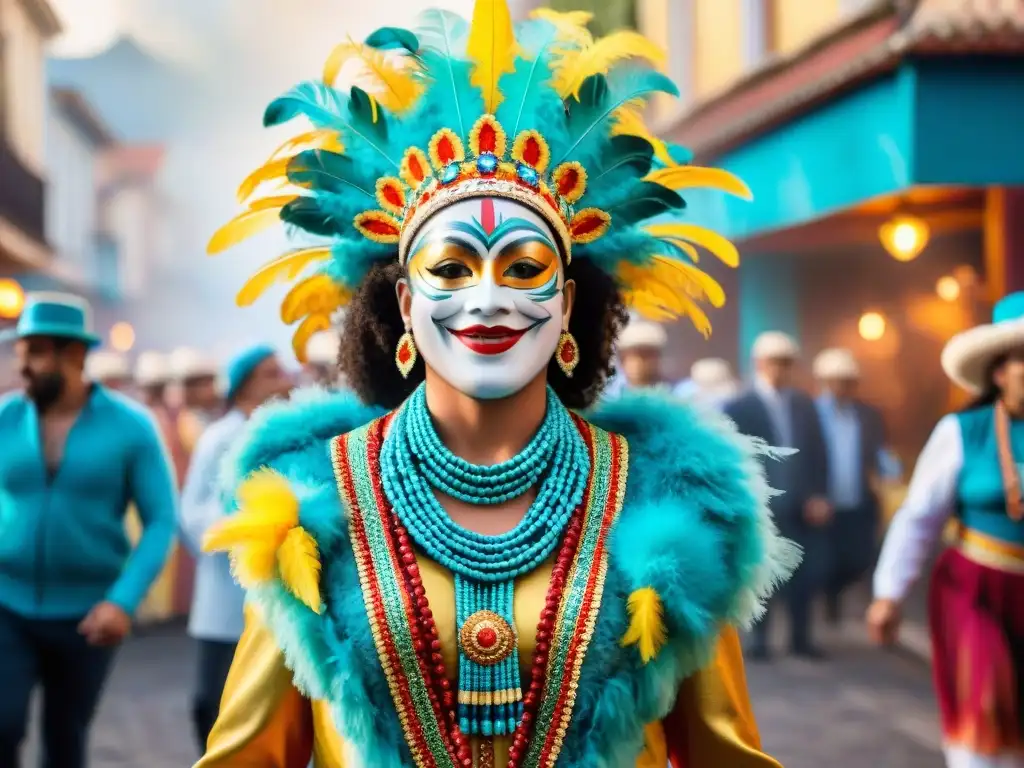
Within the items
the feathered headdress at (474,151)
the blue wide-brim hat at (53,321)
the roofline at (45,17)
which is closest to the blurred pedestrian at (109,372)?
the blue wide-brim hat at (53,321)

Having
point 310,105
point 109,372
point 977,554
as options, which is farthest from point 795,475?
point 109,372

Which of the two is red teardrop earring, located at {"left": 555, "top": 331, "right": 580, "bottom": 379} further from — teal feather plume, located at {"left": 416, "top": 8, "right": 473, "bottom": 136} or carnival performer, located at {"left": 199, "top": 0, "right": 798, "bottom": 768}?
teal feather plume, located at {"left": 416, "top": 8, "right": 473, "bottom": 136}

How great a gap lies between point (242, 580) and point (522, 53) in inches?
49.2

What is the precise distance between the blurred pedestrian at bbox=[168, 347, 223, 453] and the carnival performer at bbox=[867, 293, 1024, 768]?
6506 millimetres

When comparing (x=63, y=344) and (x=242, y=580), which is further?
(x=63, y=344)

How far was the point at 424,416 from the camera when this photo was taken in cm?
265

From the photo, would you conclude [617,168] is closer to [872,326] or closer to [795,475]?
[795,475]

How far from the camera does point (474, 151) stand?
263cm

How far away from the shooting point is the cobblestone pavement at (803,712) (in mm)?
6148

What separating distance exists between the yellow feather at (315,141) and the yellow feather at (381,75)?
0.12m

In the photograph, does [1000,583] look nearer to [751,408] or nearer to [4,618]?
[4,618]

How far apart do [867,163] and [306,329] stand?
24.0ft

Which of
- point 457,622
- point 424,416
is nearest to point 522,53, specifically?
point 424,416

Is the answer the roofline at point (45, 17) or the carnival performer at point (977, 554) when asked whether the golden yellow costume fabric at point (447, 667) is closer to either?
the carnival performer at point (977, 554)
